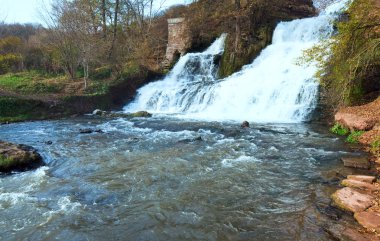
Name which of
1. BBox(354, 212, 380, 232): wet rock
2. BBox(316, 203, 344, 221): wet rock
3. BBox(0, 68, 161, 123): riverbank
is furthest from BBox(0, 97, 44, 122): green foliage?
BBox(354, 212, 380, 232): wet rock

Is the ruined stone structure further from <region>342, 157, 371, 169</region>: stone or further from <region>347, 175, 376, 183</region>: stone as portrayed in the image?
<region>347, 175, 376, 183</region>: stone

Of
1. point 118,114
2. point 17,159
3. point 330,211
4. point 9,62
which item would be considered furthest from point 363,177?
point 9,62

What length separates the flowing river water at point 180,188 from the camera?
218 inches

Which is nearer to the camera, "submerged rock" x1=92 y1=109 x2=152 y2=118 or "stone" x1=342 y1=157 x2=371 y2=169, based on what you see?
"stone" x1=342 y1=157 x2=371 y2=169

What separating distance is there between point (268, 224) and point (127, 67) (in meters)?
20.9

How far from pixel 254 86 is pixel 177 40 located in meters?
11.2

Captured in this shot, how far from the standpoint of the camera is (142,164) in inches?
358

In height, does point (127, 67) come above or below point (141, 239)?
above

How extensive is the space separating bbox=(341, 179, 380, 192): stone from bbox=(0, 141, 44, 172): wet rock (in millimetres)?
8026

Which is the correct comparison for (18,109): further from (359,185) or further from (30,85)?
(359,185)

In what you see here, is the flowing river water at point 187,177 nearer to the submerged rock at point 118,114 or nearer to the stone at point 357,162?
the stone at point 357,162

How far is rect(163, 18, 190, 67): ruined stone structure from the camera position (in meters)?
26.7

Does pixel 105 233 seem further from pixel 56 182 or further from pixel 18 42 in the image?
pixel 18 42

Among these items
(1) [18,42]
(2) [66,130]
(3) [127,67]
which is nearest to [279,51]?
(3) [127,67]
